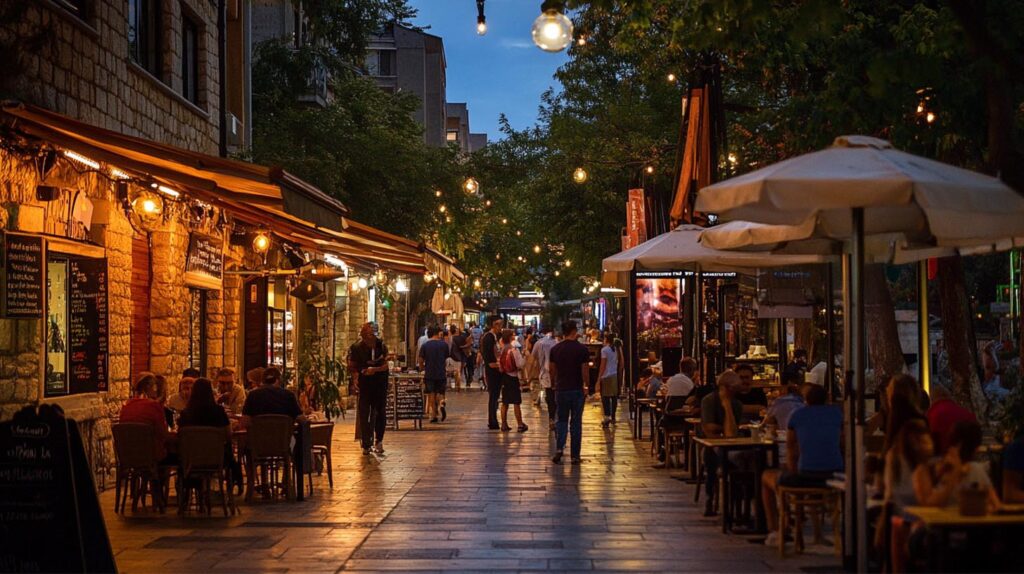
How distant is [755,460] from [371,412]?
918 cm

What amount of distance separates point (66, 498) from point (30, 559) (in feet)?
1.38

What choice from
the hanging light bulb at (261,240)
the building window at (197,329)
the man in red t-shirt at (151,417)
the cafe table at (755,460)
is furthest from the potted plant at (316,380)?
the cafe table at (755,460)

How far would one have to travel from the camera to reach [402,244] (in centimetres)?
1831

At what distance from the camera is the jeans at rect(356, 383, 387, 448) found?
1908cm

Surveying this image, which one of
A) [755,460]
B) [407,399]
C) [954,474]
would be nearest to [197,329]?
[407,399]

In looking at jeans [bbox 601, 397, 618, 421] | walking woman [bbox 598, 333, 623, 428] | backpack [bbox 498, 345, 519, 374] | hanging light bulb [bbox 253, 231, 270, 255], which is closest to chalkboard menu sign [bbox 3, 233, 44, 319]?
hanging light bulb [bbox 253, 231, 270, 255]

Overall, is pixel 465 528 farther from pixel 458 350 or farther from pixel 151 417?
pixel 458 350

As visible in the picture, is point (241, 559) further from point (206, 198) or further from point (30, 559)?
point (206, 198)

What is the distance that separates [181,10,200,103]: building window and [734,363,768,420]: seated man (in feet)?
30.6

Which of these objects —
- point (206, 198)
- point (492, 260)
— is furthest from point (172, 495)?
point (492, 260)

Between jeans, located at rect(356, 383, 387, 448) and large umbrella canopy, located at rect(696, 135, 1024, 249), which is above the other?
large umbrella canopy, located at rect(696, 135, 1024, 249)

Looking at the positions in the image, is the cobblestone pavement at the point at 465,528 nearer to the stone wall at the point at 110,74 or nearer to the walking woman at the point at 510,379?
the stone wall at the point at 110,74

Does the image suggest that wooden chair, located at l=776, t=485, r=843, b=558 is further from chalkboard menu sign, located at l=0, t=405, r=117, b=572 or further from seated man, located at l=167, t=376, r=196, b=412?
seated man, located at l=167, t=376, r=196, b=412

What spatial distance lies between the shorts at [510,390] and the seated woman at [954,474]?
16.2 meters
